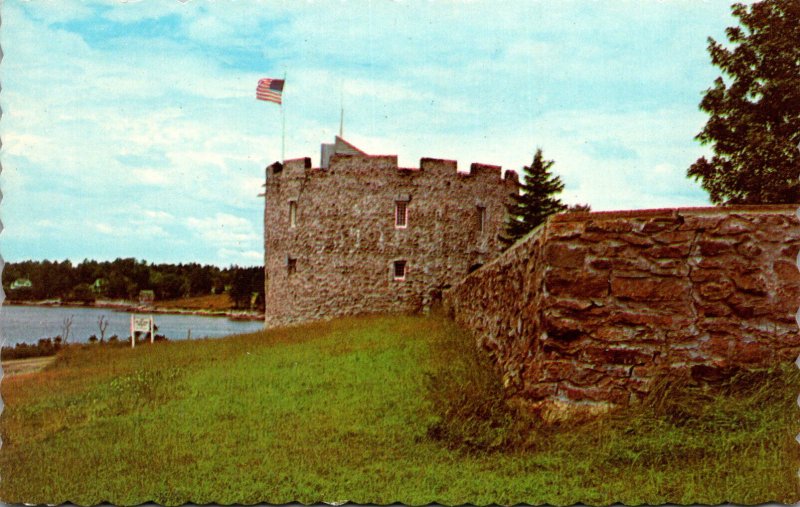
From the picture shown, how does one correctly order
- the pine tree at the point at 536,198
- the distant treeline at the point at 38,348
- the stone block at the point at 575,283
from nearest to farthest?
1. the stone block at the point at 575,283
2. the distant treeline at the point at 38,348
3. the pine tree at the point at 536,198

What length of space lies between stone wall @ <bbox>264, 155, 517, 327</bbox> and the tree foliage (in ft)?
52.2

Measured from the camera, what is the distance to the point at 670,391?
5398mm

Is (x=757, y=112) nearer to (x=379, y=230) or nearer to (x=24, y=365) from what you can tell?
(x=24, y=365)

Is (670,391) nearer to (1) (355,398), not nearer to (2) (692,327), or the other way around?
(2) (692,327)

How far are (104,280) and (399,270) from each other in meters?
15.1

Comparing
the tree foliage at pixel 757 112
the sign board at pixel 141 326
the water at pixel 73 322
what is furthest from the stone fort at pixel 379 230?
the tree foliage at pixel 757 112

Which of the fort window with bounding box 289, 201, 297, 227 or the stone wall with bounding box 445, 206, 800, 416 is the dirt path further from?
the fort window with bounding box 289, 201, 297, 227

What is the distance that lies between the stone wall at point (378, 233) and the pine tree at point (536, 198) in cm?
168

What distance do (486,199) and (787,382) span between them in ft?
59.6

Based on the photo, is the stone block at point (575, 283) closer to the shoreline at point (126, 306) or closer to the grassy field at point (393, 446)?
the grassy field at point (393, 446)

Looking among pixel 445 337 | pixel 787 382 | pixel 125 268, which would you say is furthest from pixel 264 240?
pixel 787 382

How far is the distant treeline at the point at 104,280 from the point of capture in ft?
19.7

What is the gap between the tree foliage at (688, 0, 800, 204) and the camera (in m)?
5.78

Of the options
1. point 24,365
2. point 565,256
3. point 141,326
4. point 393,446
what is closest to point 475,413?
point 393,446
